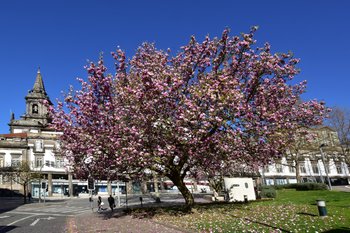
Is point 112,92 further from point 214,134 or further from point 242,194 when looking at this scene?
point 242,194

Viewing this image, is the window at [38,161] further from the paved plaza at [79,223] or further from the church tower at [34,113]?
the paved plaza at [79,223]

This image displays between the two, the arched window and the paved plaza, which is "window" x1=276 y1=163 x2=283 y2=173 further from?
the arched window

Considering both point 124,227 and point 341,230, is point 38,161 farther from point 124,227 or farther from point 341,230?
point 341,230

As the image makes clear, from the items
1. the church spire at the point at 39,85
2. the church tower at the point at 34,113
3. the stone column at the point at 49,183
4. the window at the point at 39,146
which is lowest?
the stone column at the point at 49,183

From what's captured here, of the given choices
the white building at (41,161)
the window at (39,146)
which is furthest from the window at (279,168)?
the window at (39,146)

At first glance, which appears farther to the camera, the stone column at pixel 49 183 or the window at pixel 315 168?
the window at pixel 315 168

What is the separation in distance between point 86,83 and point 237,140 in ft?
35.0

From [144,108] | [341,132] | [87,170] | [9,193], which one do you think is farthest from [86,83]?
[9,193]

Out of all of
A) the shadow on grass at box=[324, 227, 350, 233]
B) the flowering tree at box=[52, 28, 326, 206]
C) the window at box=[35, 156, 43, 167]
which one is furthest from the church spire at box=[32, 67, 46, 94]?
the shadow on grass at box=[324, 227, 350, 233]

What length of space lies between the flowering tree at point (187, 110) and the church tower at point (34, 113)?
63.8 meters

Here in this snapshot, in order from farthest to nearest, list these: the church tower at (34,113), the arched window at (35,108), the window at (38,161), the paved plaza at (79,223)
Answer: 1. the arched window at (35,108)
2. the church tower at (34,113)
3. the window at (38,161)
4. the paved plaza at (79,223)

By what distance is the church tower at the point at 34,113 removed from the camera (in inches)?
3265

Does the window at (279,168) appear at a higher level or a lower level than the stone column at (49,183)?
lower

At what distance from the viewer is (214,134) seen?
63.7ft
